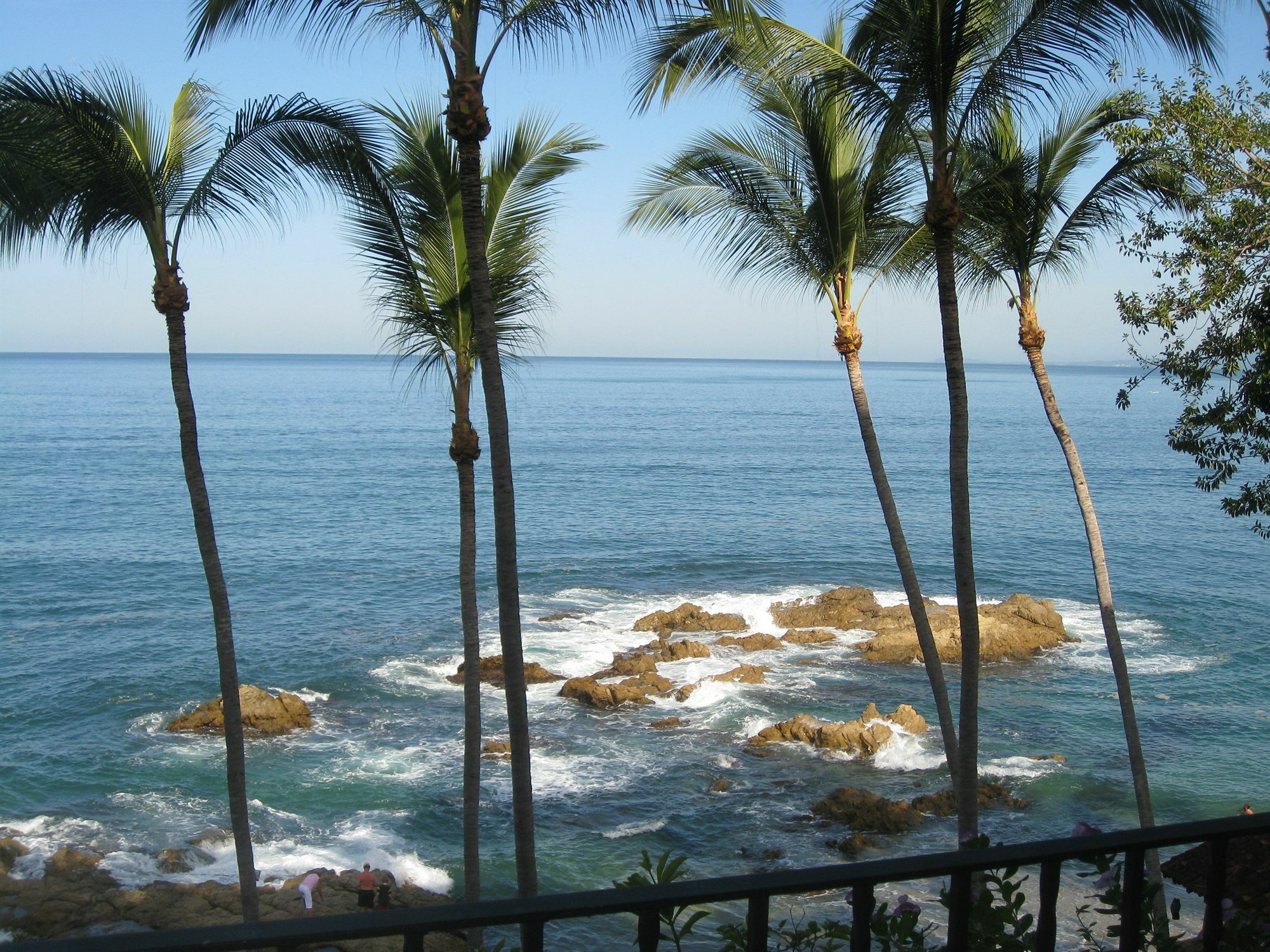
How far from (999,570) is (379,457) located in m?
48.2

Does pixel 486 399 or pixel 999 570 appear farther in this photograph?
pixel 999 570

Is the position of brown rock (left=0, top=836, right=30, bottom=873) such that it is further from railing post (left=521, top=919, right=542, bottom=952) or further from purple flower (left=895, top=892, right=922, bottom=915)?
railing post (left=521, top=919, right=542, bottom=952)

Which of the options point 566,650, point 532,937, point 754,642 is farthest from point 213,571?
point 754,642

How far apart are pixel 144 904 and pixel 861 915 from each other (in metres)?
15.8

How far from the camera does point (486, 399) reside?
25.3 ft

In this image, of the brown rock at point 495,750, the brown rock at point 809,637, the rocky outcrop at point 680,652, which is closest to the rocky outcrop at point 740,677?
the rocky outcrop at point 680,652

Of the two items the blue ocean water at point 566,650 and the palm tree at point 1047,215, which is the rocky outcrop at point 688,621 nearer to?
the blue ocean water at point 566,650

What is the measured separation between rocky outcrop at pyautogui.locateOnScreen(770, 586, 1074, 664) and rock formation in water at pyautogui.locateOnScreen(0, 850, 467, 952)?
16.7 m

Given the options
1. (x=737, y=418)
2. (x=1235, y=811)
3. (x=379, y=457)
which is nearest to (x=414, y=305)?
(x=1235, y=811)

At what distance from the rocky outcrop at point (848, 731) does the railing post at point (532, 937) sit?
69.1 ft

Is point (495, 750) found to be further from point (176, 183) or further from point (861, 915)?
point (861, 915)

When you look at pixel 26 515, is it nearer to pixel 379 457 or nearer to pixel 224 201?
pixel 379 457

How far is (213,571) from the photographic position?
9984 millimetres

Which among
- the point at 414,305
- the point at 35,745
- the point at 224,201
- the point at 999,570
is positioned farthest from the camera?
the point at 999,570
